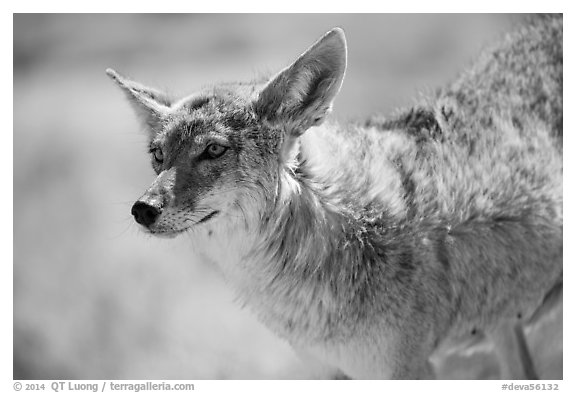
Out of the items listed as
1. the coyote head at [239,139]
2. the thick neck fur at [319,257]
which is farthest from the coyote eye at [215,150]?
the thick neck fur at [319,257]

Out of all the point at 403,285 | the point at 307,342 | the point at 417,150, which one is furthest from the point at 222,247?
the point at 417,150

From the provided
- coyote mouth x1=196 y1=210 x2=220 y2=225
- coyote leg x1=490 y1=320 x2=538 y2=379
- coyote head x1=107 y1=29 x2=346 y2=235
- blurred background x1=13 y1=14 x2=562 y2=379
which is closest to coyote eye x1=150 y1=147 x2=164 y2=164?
coyote head x1=107 y1=29 x2=346 y2=235

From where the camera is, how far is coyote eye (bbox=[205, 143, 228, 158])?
5.45 metres

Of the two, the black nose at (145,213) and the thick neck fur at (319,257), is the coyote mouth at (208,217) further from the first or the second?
the thick neck fur at (319,257)

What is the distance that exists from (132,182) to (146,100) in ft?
21.8

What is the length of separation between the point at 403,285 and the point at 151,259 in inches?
255

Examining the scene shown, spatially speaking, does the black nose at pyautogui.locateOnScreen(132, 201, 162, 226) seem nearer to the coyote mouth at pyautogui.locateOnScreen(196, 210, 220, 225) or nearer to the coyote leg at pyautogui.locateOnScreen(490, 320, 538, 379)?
the coyote mouth at pyautogui.locateOnScreen(196, 210, 220, 225)

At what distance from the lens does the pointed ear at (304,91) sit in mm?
5422

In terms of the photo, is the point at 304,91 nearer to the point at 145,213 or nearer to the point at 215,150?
the point at 215,150

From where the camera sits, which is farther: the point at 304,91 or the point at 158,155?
the point at 158,155

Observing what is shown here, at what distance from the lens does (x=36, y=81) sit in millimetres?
Result: 14961

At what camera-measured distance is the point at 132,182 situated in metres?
12.5

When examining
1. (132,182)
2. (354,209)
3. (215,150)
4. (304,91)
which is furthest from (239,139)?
(132,182)

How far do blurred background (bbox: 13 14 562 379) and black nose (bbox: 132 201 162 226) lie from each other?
87cm
